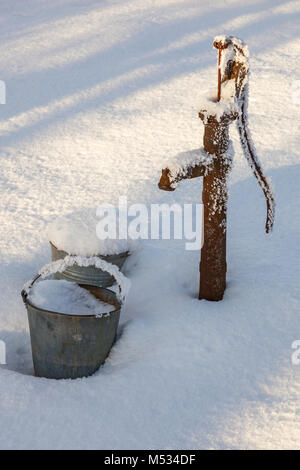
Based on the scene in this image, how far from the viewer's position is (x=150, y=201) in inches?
158

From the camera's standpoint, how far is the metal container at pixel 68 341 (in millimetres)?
2514

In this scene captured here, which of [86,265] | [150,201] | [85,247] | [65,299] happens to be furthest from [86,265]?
[150,201]

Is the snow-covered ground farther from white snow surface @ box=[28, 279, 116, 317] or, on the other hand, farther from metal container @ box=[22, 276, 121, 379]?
white snow surface @ box=[28, 279, 116, 317]

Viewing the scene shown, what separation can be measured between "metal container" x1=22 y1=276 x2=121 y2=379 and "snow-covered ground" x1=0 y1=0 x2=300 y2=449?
6 centimetres

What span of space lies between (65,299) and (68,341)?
247mm

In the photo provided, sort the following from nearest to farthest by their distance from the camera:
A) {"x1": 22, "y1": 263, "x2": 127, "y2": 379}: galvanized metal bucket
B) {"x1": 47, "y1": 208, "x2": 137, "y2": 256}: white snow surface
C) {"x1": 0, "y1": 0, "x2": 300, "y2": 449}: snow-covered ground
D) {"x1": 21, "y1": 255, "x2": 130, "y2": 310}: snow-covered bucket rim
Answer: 1. {"x1": 0, "y1": 0, "x2": 300, "y2": 449}: snow-covered ground
2. {"x1": 22, "y1": 263, "x2": 127, "y2": 379}: galvanized metal bucket
3. {"x1": 21, "y1": 255, "x2": 130, "y2": 310}: snow-covered bucket rim
4. {"x1": 47, "y1": 208, "x2": 137, "y2": 256}: white snow surface

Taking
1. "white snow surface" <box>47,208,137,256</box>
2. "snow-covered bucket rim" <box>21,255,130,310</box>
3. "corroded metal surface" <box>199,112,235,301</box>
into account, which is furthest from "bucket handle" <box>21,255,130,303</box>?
"corroded metal surface" <box>199,112,235,301</box>

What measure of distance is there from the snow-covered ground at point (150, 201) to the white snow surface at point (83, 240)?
243 mm

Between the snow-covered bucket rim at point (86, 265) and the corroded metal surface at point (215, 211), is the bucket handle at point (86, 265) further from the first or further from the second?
the corroded metal surface at point (215, 211)

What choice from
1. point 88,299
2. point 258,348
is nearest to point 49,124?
point 88,299

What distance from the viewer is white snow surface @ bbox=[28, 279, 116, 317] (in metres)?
2.65

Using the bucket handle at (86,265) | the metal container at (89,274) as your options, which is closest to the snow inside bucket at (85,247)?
the metal container at (89,274)

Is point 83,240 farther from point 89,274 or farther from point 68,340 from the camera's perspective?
point 68,340

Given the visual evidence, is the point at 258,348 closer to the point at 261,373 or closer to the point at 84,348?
the point at 261,373
